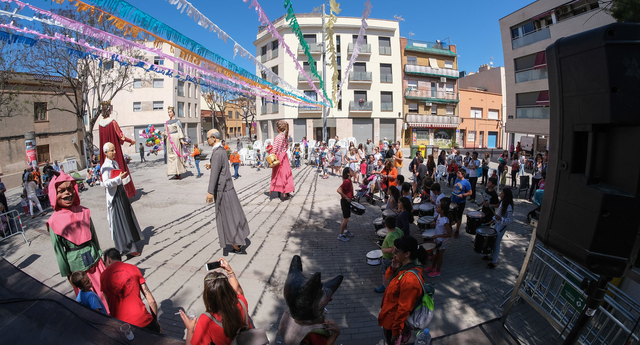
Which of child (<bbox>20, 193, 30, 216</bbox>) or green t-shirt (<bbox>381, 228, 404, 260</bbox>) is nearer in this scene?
green t-shirt (<bbox>381, 228, 404, 260</bbox>)

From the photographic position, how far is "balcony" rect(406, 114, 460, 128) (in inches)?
1412

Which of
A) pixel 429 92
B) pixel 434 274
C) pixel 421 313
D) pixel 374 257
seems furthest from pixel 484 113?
pixel 421 313

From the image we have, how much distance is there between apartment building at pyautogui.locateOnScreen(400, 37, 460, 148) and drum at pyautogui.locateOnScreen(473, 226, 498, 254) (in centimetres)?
3210

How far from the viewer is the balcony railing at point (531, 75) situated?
2039 cm

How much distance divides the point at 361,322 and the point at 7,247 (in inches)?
281

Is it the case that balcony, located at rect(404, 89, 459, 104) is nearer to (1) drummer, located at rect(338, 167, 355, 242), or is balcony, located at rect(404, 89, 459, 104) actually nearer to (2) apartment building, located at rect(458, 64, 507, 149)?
(2) apartment building, located at rect(458, 64, 507, 149)

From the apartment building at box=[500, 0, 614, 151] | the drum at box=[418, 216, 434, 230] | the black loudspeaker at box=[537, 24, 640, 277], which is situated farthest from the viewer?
the apartment building at box=[500, 0, 614, 151]

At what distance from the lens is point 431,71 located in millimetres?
35844

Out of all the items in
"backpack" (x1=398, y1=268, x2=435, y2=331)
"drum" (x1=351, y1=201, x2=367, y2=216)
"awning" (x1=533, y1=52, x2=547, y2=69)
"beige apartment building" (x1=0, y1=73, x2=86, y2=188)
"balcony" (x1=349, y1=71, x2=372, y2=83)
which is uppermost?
"balcony" (x1=349, y1=71, x2=372, y2=83)

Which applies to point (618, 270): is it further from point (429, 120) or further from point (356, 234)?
point (429, 120)

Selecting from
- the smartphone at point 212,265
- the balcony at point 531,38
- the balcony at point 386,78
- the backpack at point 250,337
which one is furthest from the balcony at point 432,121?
the backpack at point 250,337

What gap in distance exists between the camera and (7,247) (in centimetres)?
606

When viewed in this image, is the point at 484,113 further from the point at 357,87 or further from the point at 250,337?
the point at 250,337

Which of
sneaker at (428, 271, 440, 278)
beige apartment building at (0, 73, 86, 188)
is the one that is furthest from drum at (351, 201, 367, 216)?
beige apartment building at (0, 73, 86, 188)
